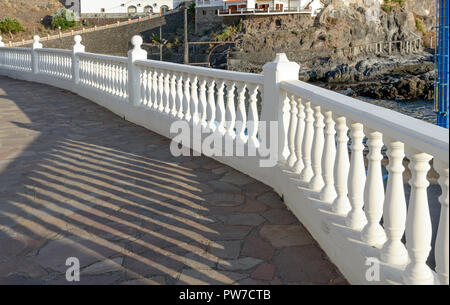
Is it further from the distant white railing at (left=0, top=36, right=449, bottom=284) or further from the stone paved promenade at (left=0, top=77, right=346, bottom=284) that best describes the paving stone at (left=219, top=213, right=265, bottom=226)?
the distant white railing at (left=0, top=36, right=449, bottom=284)

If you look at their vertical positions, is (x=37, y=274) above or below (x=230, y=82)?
below

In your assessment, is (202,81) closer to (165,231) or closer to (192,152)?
(192,152)

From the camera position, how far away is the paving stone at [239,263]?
3.17 meters

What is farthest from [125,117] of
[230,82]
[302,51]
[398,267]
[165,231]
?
[302,51]

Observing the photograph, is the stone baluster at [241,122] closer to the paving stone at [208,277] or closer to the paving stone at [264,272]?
the paving stone at [264,272]

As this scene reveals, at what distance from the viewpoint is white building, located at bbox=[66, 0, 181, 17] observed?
61.6 meters

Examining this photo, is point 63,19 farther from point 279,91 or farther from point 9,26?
point 279,91

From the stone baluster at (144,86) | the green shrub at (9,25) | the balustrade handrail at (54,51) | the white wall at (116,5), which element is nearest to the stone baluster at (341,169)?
the stone baluster at (144,86)

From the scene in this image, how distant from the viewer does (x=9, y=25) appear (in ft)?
178

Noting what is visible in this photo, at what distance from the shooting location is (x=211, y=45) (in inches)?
2071

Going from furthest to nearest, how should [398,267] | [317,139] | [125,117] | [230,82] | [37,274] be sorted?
[125,117] → [230,82] → [317,139] → [37,274] → [398,267]

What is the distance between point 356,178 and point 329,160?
0.53 m

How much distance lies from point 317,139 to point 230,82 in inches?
80.2

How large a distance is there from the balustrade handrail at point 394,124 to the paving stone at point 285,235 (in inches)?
40.1
